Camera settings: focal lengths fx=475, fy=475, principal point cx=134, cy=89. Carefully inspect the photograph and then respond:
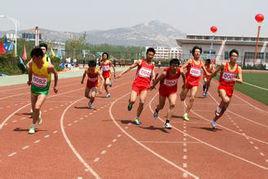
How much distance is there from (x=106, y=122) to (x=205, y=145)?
149 inches

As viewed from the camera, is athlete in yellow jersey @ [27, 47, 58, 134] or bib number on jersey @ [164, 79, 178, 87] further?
bib number on jersey @ [164, 79, 178, 87]

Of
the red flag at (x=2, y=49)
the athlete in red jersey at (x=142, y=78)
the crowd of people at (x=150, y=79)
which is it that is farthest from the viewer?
the red flag at (x=2, y=49)

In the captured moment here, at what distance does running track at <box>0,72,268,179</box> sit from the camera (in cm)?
720

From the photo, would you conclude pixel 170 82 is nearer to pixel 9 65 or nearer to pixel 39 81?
pixel 39 81

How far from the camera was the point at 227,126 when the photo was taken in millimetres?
13078

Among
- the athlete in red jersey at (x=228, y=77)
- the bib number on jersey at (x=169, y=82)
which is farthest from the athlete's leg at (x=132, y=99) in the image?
the athlete in red jersey at (x=228, y=77)

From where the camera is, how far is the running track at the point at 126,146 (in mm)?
7203

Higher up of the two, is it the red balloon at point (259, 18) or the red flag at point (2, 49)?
the red balloon at point (259, 18)

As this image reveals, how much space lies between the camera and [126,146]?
9352 mm

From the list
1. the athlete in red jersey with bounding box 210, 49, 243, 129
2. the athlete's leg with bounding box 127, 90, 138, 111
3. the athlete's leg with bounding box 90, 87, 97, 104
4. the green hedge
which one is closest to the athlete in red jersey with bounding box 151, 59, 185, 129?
the athlete's leg with bounding box 127, 90, 138, 111

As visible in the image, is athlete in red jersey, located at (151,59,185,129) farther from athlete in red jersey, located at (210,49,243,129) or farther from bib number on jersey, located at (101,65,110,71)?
bib number on jersey, located at (101,65,110,71)

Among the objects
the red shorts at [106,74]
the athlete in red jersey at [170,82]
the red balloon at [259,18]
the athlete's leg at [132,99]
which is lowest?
the red shorts at [106,74]

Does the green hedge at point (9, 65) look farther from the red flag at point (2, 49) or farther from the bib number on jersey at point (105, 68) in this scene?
the bib number on jersey at point (105, 68)

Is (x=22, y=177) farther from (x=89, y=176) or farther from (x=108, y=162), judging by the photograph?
(x=108, y=162)
